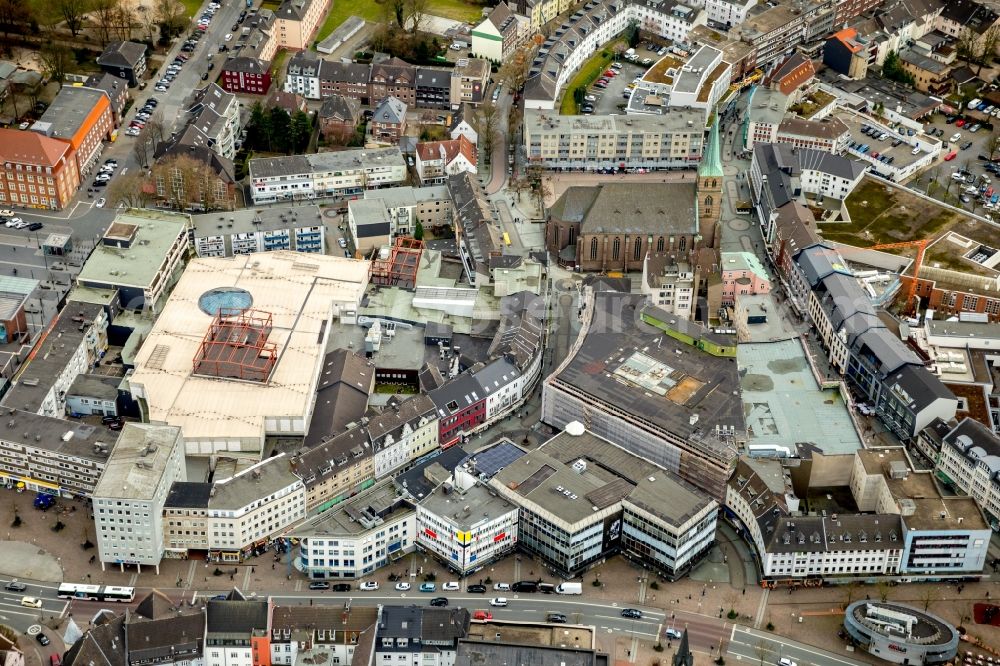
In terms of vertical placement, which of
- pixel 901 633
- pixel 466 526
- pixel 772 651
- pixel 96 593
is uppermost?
pixel 466 526

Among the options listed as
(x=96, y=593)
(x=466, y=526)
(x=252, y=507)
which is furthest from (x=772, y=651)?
(x=96, y=593)

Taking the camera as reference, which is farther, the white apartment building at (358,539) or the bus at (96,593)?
the white apartment building at (358,539)

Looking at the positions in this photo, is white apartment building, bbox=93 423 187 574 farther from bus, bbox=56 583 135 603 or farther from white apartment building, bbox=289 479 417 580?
white apartment building, bbox=289 479 417 580

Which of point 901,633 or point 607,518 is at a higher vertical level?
point 607,518

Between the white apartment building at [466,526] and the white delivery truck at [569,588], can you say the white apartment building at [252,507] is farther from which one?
the white delivery truck at [569,588]

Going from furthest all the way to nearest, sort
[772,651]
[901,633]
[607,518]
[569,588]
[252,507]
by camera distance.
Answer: [607,518] → [252,507] → [569,588] → [772,651] → [901,633]

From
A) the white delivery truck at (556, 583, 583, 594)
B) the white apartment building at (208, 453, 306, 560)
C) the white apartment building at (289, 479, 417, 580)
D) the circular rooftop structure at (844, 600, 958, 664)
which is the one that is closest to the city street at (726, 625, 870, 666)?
the circular rooftop structure at (844, 600, 958, 664)

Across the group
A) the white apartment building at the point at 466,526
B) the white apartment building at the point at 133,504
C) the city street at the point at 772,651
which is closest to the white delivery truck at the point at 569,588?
the white apartment building at the point at 466,526

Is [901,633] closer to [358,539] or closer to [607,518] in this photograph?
[607,518]
